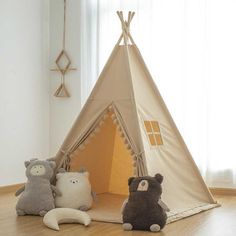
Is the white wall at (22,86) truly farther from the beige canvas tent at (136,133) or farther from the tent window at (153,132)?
the tent window at (153,132)

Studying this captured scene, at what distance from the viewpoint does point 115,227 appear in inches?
120

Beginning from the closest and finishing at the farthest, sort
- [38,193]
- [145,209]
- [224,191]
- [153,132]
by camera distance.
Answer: [145,209] < [38,193] < [153,132] < [224,191]

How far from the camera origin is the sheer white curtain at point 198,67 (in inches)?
181

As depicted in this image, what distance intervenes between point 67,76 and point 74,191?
7.05 feet

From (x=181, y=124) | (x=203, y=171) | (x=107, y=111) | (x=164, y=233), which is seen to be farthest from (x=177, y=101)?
(x=164, y=233)

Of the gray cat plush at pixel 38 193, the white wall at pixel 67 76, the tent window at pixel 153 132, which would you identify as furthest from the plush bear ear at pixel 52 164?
the white wall at pixel 67 76

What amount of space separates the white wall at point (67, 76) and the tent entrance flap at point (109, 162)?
1.03 m

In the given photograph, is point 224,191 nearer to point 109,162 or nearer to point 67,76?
point 109,162

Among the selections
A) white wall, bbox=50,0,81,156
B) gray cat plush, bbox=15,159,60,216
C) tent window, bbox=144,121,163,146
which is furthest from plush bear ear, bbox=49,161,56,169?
white wall, bbox=50,0,81,156

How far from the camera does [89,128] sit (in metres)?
3.72

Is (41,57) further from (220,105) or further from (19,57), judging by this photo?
(220,105)

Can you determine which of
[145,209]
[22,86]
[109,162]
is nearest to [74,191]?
[145,209]

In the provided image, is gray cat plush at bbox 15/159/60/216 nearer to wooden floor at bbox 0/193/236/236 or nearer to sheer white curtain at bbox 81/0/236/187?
wooden floor at bbox 0/193/236/236

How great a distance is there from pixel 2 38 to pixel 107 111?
5.48ft
